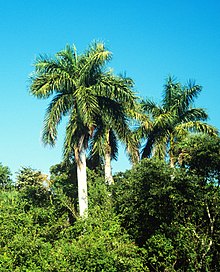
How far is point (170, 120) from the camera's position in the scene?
22.2 meters

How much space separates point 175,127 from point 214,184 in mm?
6212

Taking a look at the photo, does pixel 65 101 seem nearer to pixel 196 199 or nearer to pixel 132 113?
pixel 132 113

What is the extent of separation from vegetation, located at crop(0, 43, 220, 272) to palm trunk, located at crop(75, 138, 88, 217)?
0.14ft

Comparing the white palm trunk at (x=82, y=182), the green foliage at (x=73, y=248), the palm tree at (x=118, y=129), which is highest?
the palm tree at (x=118, y=129)

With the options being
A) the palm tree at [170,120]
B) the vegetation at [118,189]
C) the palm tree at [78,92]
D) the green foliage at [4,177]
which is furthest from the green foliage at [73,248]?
the green foliage at [4,177]

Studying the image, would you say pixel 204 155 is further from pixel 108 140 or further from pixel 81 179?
pixel 108 140

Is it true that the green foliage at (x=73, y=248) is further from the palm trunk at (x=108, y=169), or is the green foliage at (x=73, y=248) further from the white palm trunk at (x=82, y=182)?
the palm trunk at (x=108, y=169)

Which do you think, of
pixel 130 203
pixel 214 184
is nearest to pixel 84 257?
pixel 130 203

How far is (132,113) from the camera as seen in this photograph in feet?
67.6

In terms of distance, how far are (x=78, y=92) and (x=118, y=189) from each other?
4553mm

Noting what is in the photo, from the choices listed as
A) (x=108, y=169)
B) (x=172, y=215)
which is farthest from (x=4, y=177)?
(x=172, y=215)

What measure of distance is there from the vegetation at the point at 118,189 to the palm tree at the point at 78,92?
45 millimetres

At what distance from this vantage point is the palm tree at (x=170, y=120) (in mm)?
22234

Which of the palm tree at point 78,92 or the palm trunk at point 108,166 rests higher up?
the palm tree at point 78,92
